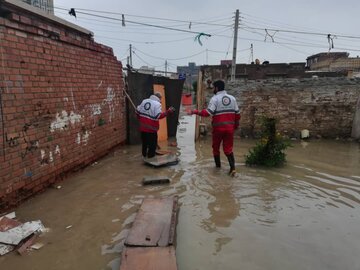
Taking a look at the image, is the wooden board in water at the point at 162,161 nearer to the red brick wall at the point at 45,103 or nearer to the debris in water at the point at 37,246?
the red brick wall at the point at 45,103

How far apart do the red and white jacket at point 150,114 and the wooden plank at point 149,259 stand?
412cm

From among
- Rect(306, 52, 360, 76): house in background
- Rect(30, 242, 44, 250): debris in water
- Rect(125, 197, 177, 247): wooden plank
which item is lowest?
Rect(30, 242, 44, 250): debris in water

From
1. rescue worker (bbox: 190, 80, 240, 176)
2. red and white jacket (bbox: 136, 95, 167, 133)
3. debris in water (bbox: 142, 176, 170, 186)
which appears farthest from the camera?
red and white jacket (bbox: 136, 95, 167, 133)

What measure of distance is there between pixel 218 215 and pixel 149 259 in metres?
1.54

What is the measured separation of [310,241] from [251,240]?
0.64 meters

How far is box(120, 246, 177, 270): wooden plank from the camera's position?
8.91 feet

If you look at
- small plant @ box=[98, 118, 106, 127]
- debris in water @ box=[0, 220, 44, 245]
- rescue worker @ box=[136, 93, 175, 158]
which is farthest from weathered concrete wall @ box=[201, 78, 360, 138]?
debris in water @ box=[0, 220, 44, 245]

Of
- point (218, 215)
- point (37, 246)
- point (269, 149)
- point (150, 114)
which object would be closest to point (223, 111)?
point (269, 149)

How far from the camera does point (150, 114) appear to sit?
6871 mm

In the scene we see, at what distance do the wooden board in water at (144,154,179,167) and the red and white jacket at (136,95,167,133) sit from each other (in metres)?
0.61

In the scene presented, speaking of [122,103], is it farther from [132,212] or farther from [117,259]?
[117,259]

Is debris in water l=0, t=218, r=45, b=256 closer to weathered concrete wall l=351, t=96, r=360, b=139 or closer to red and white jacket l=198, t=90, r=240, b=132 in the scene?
red and white jacket l=198, t=90, r=240, b=132

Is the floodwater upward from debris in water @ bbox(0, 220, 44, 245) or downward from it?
downward

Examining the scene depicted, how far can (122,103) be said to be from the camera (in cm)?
866
